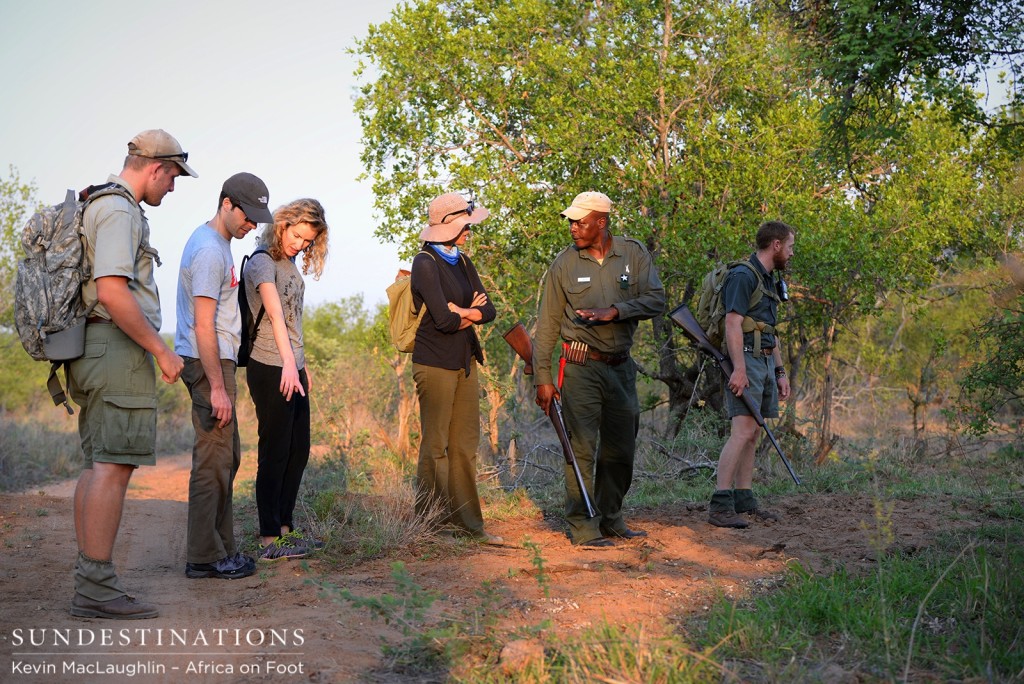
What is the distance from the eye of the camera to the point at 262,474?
580 centimetres

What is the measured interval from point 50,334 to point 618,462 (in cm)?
343

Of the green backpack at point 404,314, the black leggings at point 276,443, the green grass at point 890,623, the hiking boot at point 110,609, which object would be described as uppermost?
the green backpack at point 404,314

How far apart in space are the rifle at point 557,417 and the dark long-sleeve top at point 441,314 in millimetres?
362

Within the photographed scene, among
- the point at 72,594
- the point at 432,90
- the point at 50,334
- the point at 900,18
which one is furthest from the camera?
the point at 432,90

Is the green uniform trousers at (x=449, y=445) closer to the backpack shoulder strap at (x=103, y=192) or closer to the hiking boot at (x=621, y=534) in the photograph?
the hiking boot at (x=621, y=534)

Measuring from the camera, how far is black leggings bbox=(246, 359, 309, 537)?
571cm

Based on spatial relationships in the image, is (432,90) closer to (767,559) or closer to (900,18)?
(900,18)

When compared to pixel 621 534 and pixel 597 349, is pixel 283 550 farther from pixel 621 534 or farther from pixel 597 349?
pixel 597 349

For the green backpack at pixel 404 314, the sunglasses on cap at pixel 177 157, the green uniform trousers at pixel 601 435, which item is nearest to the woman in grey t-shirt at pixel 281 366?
the green backpack at pixel 404 314

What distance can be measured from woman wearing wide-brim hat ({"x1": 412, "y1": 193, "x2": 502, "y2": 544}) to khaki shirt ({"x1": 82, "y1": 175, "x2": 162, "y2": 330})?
1746mm

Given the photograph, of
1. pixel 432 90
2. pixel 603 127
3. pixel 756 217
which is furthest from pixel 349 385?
pixel 756 217

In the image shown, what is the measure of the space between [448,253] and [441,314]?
1.74 feet

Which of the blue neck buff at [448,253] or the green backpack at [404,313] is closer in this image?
the green backpack at [404,313]

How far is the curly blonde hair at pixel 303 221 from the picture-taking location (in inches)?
227
